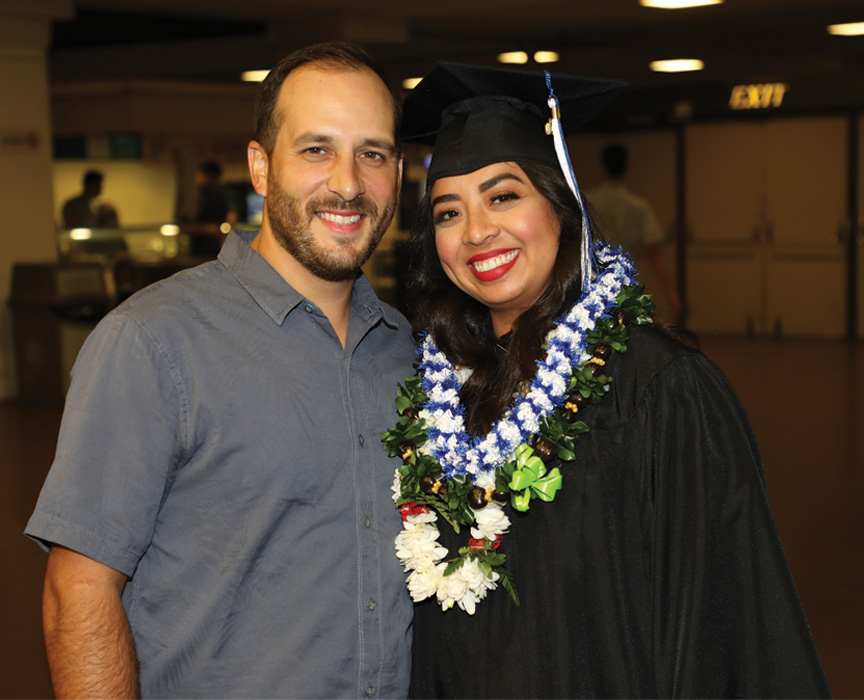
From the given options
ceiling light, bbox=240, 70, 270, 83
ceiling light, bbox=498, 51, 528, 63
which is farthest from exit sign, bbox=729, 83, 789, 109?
ceiling light, bbox=240, 70, 270, 83

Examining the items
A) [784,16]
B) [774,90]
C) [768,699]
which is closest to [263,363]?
[768,699]

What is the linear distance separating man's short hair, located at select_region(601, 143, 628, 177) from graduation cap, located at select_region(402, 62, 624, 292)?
5.61m

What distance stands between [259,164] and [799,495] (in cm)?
481

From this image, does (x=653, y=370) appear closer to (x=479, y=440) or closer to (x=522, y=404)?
(x=522, y=404)

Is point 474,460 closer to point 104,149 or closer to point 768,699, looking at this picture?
point 768,699

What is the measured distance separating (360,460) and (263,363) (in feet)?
0.91

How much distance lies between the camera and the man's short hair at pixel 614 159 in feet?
25.3

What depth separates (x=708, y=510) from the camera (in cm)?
181

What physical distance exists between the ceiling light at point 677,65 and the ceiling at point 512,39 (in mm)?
102

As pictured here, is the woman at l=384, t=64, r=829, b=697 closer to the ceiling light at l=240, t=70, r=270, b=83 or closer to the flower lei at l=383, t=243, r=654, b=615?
the flower lei at l=383, t=243, r=654, b=615

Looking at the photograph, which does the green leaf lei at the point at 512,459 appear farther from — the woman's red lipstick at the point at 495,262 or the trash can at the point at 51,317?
the trash can at the point at 51,317

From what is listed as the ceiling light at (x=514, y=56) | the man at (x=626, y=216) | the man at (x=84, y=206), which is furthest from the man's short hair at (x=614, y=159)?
the man at (x=84, y=206)

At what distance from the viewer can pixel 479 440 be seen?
2064 millimetres

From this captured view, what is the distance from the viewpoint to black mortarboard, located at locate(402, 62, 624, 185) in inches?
83.3
